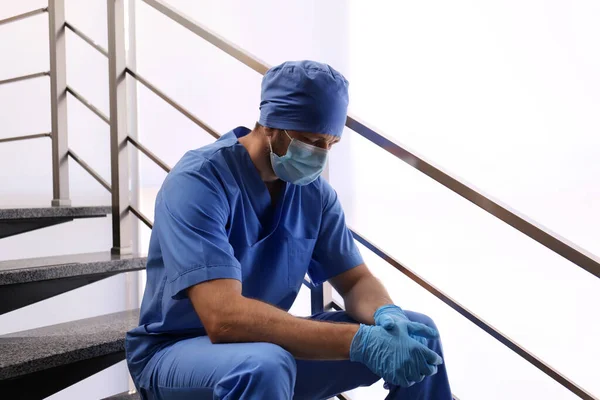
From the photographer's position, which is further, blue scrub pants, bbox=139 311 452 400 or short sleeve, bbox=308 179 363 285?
short sleeve, bbox=308 179 363 285

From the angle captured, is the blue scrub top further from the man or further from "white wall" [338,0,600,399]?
"white wall" [338,0,600,399]

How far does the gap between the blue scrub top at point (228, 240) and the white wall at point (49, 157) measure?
1450 millimetres

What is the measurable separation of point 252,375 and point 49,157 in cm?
191

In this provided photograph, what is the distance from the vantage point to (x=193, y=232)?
0.99 meters

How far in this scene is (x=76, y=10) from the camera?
2543 mm

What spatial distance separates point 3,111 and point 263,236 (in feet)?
5.36

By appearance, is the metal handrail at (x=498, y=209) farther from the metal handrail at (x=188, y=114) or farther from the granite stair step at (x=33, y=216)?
the granite stair step at (x=33, y=216)

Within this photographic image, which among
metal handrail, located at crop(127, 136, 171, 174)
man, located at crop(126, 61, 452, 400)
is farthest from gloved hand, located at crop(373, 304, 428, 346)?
metal handrail, located at crop(127, 136, 171, 174)

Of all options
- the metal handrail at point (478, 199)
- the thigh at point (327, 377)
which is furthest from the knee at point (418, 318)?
the metal handrail at point (478, 199)

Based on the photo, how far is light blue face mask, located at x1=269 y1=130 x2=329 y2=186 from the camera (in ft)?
3.66

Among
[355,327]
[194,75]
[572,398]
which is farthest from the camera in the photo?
[194,75]

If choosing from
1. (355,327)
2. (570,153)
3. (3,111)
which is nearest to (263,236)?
(355,327)

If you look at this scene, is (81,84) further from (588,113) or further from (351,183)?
(588,113)

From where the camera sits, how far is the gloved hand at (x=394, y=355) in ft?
3.00
